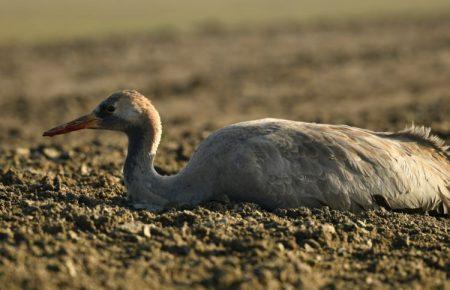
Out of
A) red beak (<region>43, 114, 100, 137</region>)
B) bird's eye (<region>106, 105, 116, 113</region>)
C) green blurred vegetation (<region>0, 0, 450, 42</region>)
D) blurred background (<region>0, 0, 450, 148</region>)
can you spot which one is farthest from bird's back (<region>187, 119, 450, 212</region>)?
green blurred vegetation (<region>0, 0, 450, 42</region>)

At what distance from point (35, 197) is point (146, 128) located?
4.08ft

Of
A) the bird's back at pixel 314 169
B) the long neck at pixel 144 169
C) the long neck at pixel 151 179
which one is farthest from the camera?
the long neck at pixel 144 169

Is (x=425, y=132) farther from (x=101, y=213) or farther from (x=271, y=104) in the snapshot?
(x=271, y=104)

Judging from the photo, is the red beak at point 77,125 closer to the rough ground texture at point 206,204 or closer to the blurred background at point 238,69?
the rough ground texture at point 206,204

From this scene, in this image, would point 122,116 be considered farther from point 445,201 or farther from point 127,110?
point 445,201

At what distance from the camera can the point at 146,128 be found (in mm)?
7484

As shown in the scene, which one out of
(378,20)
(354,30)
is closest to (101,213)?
(354,30)

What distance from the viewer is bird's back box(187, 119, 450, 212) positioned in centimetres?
690

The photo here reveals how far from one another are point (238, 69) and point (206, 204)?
13.9 metres

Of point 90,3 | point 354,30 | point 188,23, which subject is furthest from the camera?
point 90,3

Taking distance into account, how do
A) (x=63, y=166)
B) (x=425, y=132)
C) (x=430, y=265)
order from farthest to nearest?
(x=63, y=166)
(x=425, y=132)
(x=430, y=265)

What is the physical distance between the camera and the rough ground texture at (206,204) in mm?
5402

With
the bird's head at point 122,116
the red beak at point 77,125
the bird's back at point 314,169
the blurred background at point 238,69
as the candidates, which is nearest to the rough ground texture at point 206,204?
the blurred background at point 238,69

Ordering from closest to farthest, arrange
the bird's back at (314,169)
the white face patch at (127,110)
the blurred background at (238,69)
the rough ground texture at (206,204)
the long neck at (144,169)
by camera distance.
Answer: the rough ground texture at (206,204) < the bird's back at (314,169) < the long neck at (144,169) < the white face patch at (127,110) < the blurred background at (238,69)
